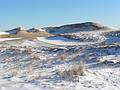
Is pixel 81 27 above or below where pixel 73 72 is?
below

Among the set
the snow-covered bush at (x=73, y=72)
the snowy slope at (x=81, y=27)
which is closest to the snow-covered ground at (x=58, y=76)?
the snow-covered bush at (x=73, y=72)

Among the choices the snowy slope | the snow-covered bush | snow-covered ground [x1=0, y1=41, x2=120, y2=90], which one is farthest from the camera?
the snowy slope

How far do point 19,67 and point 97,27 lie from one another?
5271 cm

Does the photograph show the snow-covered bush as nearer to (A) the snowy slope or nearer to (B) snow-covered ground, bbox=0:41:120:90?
(B) snow-covered ground, bbox=0:41:120:90

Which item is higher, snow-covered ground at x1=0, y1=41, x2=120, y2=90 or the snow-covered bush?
the snow-covered bush

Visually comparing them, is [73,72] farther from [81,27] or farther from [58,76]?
[81,27]

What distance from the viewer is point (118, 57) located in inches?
546

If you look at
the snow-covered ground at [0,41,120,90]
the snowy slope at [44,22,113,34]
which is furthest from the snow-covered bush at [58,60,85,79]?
the snowy slope at [44,22,113,34]

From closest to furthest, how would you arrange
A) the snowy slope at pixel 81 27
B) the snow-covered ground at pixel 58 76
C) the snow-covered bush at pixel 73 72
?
the snow-covered ground at pixel 58 76
the snow-covered bush at pixel 73 72
the snowy slope at pixel 81 27

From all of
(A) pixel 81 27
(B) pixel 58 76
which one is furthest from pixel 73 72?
(A) pixel 81 27

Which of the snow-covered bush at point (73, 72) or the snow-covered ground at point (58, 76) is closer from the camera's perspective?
the snow-covered ground at point (58, 76)

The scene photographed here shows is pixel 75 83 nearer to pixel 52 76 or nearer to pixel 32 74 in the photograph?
pixel 52 76

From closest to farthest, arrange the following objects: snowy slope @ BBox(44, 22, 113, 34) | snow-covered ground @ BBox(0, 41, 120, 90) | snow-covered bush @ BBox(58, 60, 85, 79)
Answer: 1. snow-covered ground @ BBox(0, 41, 120, 90)
2. snow-covered bush @ BBox(58, 60, 85, 79)
3. snowy slope @ BBox(44, 22, 113, 34)

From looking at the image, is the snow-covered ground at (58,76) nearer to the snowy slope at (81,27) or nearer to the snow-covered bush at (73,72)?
the snow-covered bush at (73,72)
